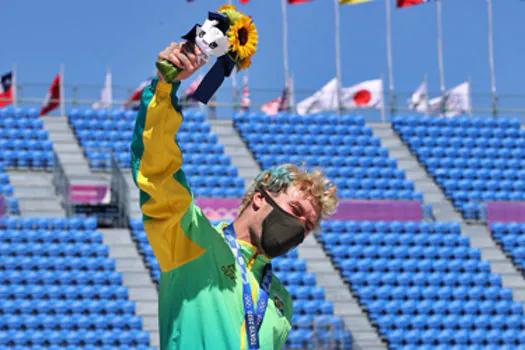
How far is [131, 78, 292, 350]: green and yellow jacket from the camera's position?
276 centimetres

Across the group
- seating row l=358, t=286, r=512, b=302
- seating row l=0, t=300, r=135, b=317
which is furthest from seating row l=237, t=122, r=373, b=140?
seating row l=0, t=300, r=135, b=317

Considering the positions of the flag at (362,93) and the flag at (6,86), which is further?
the flag at (362,93)

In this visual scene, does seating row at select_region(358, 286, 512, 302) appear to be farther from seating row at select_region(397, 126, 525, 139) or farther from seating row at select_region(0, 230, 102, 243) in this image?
seating row at select_region(397, 126, 525, 139)

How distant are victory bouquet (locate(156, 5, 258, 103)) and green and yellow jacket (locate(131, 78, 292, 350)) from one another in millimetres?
100

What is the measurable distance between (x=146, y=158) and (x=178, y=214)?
217 millimetres

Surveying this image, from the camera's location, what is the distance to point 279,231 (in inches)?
125

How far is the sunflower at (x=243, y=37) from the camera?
9.17 ft

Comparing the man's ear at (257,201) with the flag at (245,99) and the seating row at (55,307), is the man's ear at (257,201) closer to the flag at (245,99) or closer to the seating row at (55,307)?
the seating row at (55,307)

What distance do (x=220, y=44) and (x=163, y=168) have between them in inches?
15.8

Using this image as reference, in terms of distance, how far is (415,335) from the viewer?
1518cm

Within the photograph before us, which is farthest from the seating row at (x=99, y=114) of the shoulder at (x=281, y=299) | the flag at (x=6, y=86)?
the shoulder at (x=281, y=299)

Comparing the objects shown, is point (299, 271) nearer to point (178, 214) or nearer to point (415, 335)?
point (415, 335)

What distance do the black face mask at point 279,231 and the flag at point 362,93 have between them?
19564mm

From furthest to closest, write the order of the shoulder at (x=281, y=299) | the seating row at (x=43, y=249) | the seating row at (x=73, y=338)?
the seating row at (x=43, y=249) → the seating row at (x=73, y=338) → the shoulder at (x=281, y=299)
